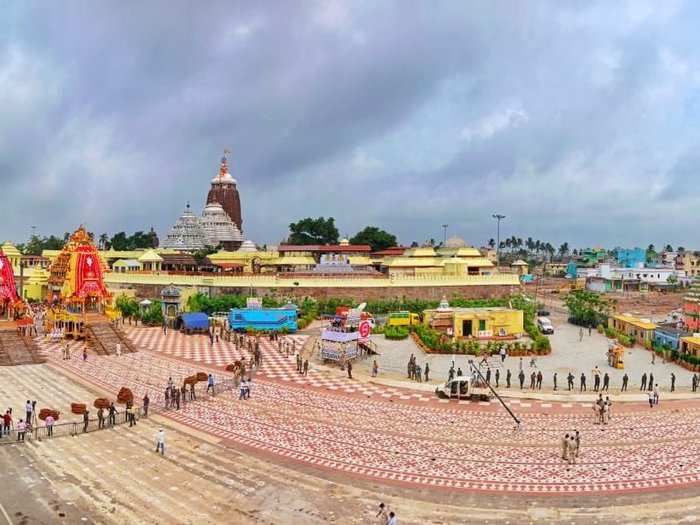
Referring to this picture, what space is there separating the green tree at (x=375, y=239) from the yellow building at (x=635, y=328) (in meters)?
38.1

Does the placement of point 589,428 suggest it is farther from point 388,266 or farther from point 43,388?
point 388,266

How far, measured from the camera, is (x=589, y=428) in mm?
→ 18625

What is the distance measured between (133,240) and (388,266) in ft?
169

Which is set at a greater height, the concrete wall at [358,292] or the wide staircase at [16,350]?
the concrete wall at [358,292]

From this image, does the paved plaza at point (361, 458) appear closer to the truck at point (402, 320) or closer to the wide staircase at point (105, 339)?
the wide staircase at point (105, 339)

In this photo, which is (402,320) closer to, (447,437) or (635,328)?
(635,328)

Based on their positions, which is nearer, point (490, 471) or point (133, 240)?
point (490, 471)

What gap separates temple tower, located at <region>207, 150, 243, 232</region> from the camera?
3191 inches

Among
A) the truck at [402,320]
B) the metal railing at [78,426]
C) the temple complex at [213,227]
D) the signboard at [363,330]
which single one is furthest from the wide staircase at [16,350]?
the temple complex at [213,227]

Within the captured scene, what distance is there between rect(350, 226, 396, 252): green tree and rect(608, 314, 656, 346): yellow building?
38.1 metres

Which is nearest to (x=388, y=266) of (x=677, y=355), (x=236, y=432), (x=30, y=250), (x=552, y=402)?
(x=677, y=355)

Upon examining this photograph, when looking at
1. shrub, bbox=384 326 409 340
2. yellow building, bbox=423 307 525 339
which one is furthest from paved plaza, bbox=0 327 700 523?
yellow building, bbox=423 307 525 339

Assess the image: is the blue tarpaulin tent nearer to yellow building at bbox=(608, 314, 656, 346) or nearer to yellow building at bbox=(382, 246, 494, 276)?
yellow building at bbox=(382, 246, 494, 276)

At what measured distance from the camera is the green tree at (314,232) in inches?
3059
